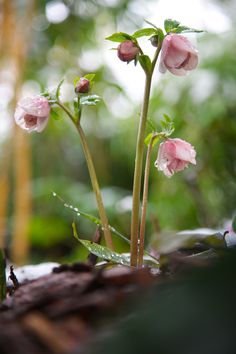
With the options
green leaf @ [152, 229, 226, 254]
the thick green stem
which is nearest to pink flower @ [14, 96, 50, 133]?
the thick green stem

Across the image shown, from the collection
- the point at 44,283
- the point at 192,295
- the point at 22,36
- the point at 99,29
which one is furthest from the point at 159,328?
the point at 99,29

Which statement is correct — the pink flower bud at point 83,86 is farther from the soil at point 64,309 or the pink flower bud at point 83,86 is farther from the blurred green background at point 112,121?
the blurred green background at point 112,121

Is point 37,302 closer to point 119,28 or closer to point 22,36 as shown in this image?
point 22,36

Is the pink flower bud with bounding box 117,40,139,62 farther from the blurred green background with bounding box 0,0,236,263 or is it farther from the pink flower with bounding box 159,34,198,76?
the blurred green background with bounding box 0,0,236,263

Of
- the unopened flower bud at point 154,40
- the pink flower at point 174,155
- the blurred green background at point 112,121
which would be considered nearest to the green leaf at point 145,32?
the unopened flower bud at point 154,40

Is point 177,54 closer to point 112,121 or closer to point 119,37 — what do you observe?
point 119,37
